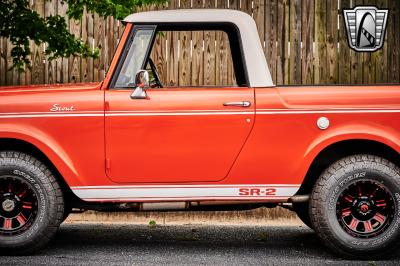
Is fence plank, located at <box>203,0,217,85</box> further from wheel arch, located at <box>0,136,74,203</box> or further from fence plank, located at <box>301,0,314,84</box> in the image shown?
wheel arch, located at <box>0,136,74,203</box>

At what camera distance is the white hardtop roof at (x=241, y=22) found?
6297 mm

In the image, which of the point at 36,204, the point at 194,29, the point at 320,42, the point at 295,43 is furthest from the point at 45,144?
the point at 320,42

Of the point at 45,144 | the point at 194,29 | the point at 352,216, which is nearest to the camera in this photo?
the point at 45,144

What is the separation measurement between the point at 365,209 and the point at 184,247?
5.05 ft

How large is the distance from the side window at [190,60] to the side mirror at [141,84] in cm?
329

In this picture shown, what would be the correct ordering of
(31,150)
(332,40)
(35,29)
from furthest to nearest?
(332,40) → (35,29) → (31,150)

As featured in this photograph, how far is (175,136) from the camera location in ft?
20.1

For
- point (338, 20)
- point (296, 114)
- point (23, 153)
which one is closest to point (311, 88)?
point (296, 114)

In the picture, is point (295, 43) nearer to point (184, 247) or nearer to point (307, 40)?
point (307, 40)

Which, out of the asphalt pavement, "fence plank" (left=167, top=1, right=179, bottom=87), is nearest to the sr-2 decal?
the asphalt pavement

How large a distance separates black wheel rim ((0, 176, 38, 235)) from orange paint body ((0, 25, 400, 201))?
0.31 meters

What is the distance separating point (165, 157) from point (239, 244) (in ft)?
4.26

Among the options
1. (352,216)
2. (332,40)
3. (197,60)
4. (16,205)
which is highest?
(332,40)

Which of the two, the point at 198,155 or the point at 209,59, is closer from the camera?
the point at 198,155
